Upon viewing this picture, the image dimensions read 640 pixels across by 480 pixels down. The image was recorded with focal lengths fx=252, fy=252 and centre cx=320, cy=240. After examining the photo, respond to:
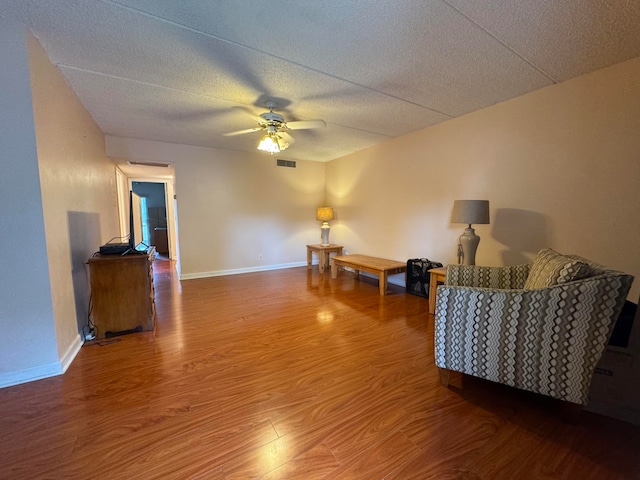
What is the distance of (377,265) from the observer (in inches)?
151

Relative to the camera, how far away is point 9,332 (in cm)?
172

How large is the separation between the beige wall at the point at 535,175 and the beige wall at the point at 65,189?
398 cm

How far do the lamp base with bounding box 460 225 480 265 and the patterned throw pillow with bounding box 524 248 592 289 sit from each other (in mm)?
836

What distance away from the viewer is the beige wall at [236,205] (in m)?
4.48

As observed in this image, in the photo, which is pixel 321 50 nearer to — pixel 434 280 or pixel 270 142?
pixel 270 142

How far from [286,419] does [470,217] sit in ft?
8.08

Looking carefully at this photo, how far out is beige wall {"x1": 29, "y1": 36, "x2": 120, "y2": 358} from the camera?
180 cm

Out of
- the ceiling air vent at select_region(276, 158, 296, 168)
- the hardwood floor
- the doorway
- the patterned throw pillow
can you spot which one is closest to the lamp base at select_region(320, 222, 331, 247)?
the ceiling air vent at select_region(276, 158, 296, 168)

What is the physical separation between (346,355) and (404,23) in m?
2.46

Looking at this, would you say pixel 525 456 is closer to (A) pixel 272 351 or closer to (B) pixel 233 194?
(A) pixel 272 351

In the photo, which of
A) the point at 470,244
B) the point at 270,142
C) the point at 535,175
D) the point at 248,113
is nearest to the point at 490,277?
the point at 470,244

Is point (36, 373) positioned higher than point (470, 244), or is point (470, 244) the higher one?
point (470, 244)

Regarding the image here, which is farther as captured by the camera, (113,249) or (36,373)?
(113,249)

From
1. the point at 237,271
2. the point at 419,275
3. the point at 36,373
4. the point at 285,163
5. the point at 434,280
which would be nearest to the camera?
the point at 36,373
